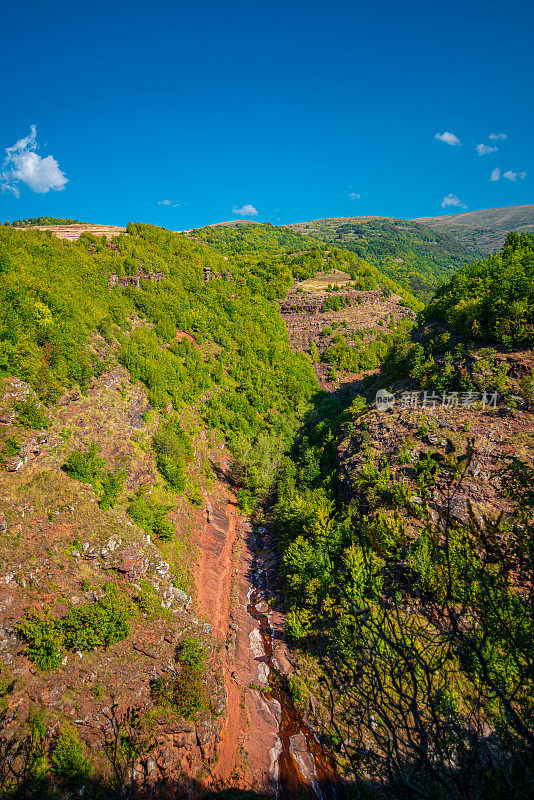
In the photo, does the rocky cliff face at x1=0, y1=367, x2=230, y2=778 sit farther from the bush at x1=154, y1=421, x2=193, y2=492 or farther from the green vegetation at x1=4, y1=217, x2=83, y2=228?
the green vegetation at x1=4, y1=217, x2=83, y2=228

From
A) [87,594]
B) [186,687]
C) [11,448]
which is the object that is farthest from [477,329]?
[11,448]

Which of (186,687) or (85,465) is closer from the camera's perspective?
(186,687)

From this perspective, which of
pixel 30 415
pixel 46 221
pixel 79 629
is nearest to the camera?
pixel 79 629

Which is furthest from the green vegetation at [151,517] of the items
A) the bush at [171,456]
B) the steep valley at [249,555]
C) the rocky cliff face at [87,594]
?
the bush at [171,456]

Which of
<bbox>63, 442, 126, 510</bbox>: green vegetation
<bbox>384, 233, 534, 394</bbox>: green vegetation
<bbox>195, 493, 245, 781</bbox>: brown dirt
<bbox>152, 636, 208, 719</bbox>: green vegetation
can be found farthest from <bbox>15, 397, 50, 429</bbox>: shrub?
<bbox>384, 233, 534, 394</bbox>: green vegetation

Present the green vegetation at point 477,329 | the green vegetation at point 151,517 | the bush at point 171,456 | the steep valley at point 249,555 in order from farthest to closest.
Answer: the bush at point 171,456
the green vegetation at point 477,329
the green vegetation at point 151,517
the steep valley at point 249,555

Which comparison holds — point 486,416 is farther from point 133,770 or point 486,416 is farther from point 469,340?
point 133,770

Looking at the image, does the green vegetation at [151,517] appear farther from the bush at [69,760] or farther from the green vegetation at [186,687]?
the bush at [69,760]

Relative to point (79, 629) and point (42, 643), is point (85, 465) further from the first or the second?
point (42, 643)
